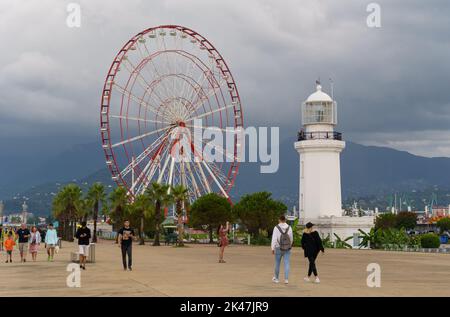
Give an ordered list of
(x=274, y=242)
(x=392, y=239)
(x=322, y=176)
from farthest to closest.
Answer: (x=322, y=176)
(x=392, y=239)
(x=274, y=242)

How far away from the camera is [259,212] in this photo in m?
70.0

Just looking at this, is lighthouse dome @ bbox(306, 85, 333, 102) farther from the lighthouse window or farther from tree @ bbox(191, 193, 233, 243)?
tree @ bbox(191, 193, 233, 243)

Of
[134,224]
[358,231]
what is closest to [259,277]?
[358,231]

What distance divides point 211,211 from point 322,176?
11.6 m

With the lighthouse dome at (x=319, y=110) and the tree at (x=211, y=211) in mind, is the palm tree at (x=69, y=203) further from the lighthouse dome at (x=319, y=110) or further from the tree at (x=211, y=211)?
the lighthouse dome at (x=319, y=110)

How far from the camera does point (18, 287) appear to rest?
17.8m

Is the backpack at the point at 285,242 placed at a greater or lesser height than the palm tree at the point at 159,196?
lesser

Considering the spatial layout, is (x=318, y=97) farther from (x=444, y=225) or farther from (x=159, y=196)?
(x=444, y=225)

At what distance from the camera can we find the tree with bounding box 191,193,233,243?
7225cm

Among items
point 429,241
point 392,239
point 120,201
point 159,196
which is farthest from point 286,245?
point 120,201

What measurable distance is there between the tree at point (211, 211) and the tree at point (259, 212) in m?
1.23

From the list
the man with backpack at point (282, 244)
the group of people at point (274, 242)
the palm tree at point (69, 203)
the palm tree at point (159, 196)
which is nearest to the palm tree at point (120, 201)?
the palm tree at point (69, 203)

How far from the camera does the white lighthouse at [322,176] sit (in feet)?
225

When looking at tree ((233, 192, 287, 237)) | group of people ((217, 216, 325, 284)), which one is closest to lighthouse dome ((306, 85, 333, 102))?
tree ((233, 192, 287, 237))
